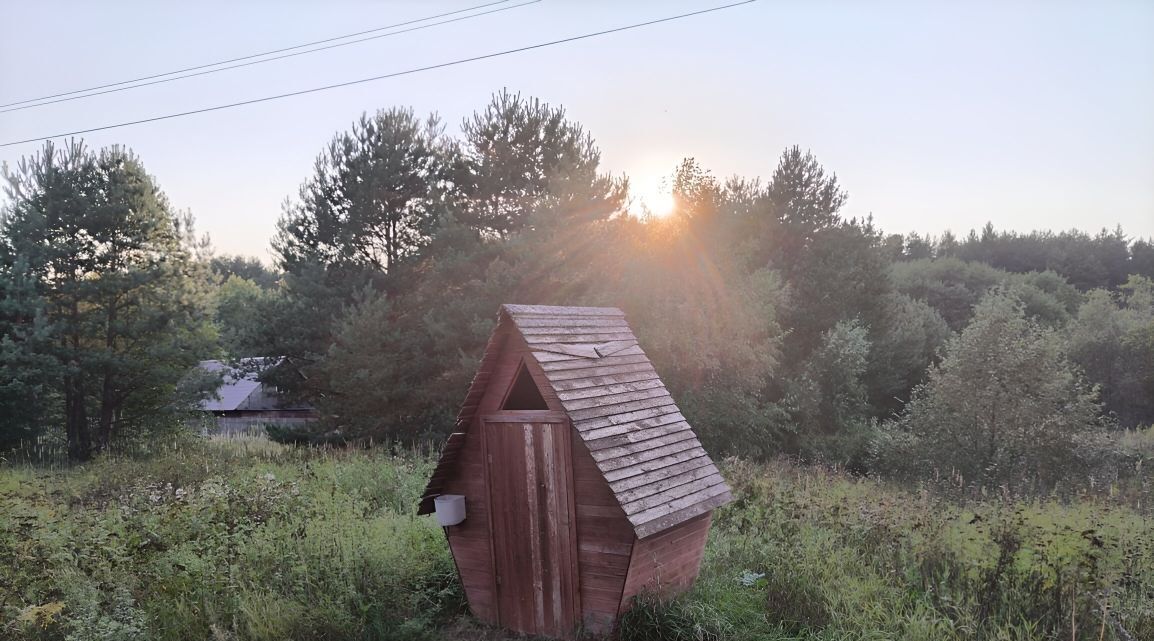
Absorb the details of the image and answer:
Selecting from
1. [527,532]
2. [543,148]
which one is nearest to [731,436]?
[543,148]

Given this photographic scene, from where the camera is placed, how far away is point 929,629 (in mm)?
5355

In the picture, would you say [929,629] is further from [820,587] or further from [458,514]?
[458,514]

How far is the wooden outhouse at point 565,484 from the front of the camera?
5383 mm

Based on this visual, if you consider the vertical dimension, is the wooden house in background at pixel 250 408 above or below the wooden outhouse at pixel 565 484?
below

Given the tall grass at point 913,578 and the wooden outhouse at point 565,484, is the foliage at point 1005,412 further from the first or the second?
the wooden outhouse at point 565,484

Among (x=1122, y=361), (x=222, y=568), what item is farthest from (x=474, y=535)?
(x=1122, y=361)

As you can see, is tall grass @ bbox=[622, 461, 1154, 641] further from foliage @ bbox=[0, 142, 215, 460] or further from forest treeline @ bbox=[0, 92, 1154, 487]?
foliage @ bbox=[0, 142, 215, 460]

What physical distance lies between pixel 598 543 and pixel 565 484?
20.9 inches

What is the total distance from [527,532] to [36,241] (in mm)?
19135

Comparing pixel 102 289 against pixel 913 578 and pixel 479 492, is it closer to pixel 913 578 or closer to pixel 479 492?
pixel 479 492

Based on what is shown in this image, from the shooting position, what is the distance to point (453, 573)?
693cm

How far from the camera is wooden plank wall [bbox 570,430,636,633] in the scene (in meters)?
5.31

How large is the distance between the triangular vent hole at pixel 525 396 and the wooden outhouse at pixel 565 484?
12mm

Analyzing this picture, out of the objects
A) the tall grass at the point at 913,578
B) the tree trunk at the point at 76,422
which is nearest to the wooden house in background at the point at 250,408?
the tree trunk at the point at 76,422
